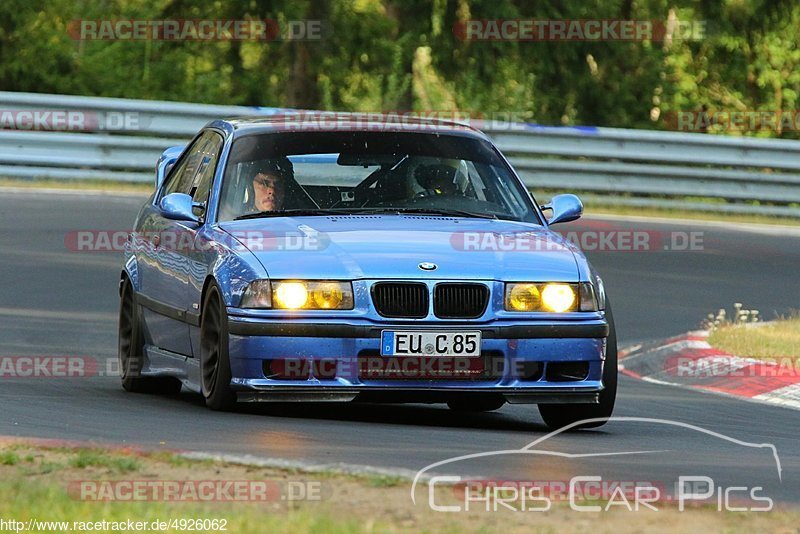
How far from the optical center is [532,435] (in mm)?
8719

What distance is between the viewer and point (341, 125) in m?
10.2

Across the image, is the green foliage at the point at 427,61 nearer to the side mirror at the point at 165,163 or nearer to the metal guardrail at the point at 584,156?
the metal guardrail at the point at 584,156

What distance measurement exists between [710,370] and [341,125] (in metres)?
3.40

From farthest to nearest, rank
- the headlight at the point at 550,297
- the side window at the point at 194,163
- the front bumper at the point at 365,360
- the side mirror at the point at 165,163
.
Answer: the side mirror at the point at 165,163, the side window at the point at 194,163, the headlight at the point at 550,297, the front bumper at the point at 365,360

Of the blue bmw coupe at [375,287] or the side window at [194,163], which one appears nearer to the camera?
the blue bmw coupe at [375,287]

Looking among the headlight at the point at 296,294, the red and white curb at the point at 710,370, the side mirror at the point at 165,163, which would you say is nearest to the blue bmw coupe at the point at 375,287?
the headlight at the point at 296,294

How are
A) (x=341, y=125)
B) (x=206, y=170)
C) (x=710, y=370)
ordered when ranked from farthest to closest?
(x=710, y=370) < (x=206, y=170) < (x=341, y=125)

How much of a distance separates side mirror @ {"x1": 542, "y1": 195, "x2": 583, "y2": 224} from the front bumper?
1229mm

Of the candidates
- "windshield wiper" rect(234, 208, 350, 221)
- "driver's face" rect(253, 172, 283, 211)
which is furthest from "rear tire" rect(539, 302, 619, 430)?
"driver's face" rect(253, 172, 283, 211)

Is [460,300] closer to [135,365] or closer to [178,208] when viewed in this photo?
[178,208]

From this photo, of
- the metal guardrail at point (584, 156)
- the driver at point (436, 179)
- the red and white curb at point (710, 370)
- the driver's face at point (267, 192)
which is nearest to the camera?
the driver's face at point (267, 192)

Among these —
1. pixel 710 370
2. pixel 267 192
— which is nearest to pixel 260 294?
pixel 267 192

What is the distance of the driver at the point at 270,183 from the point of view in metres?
9.62

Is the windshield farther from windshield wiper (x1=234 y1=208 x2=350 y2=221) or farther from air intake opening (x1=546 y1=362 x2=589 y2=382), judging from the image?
A: air intake opening (x1=546 y1=362 x2=589 y2=382)
